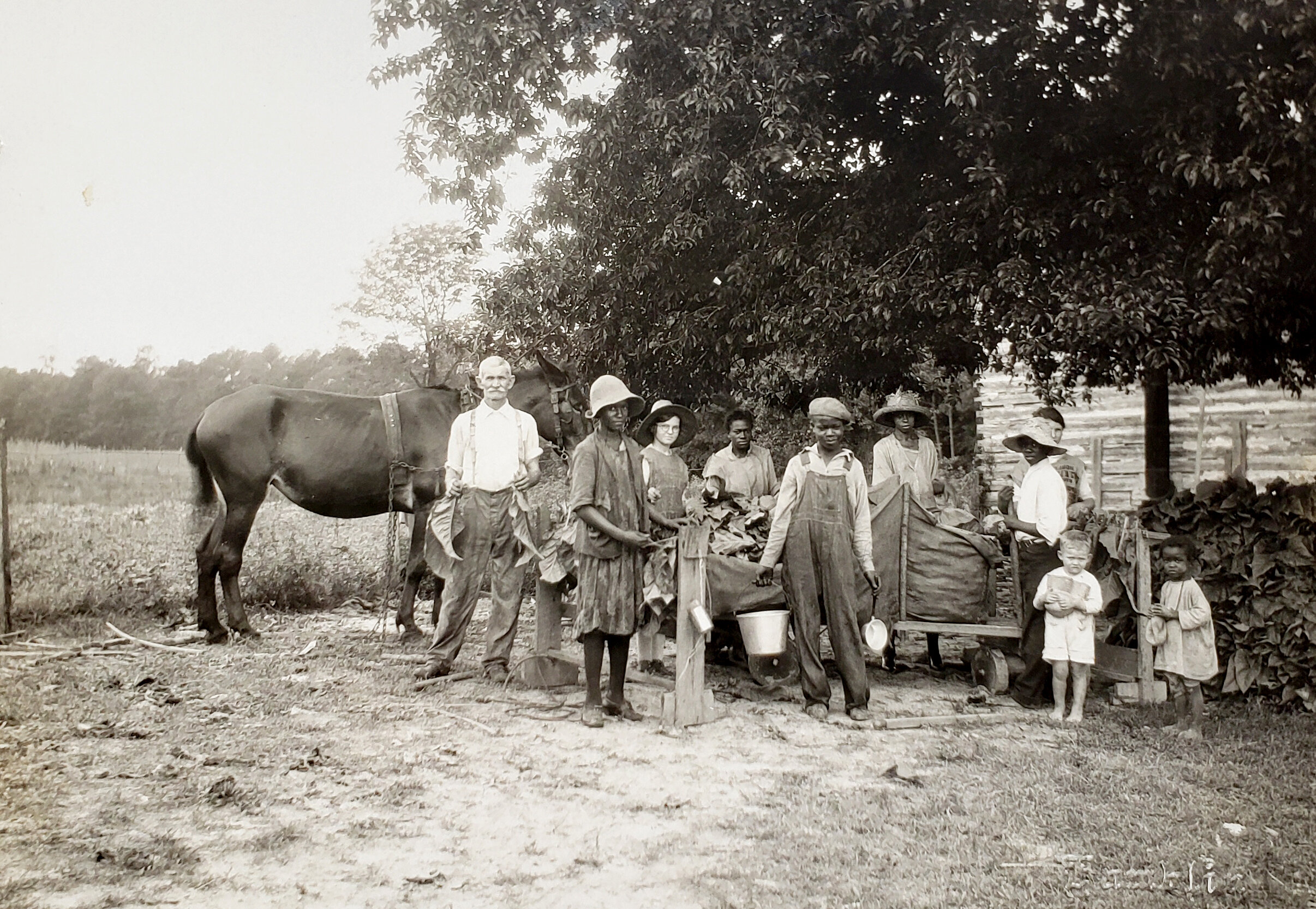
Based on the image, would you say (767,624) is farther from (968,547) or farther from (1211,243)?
(1211,243)

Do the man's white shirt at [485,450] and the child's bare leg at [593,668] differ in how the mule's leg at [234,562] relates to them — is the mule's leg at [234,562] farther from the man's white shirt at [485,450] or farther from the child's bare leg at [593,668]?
the child's bare leg at [593,668]

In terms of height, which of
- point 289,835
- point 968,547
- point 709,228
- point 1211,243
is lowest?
point 289,835

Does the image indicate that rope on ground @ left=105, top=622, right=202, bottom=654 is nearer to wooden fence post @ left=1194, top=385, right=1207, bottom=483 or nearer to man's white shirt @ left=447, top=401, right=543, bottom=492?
man's white shirt @ left=447, top=401, right=543, bottom=492

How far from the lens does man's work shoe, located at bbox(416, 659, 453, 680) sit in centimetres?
667

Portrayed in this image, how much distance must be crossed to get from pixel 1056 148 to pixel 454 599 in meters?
5.78

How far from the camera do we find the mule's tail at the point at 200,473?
8312 mm

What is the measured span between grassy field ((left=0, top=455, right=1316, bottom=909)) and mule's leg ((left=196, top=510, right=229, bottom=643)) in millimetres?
530

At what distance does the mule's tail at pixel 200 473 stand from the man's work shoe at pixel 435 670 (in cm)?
313

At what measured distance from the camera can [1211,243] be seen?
21.3 feet

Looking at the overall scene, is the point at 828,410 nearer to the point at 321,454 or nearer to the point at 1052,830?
the point at 1052,830

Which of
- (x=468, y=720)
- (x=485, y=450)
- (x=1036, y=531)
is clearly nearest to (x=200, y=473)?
(x=485, y=450)

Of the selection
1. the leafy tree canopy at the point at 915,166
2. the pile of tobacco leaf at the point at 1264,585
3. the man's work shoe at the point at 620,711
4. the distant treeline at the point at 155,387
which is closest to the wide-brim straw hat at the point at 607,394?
the man's work shoe at the point at 620,711

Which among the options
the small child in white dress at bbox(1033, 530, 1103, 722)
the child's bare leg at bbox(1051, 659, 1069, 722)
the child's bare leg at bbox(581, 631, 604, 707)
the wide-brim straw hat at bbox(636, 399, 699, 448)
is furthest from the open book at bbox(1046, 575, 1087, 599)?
the child's bare leg at bbox(581, 631, 604, 707)

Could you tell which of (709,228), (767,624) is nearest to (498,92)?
(709,228)
